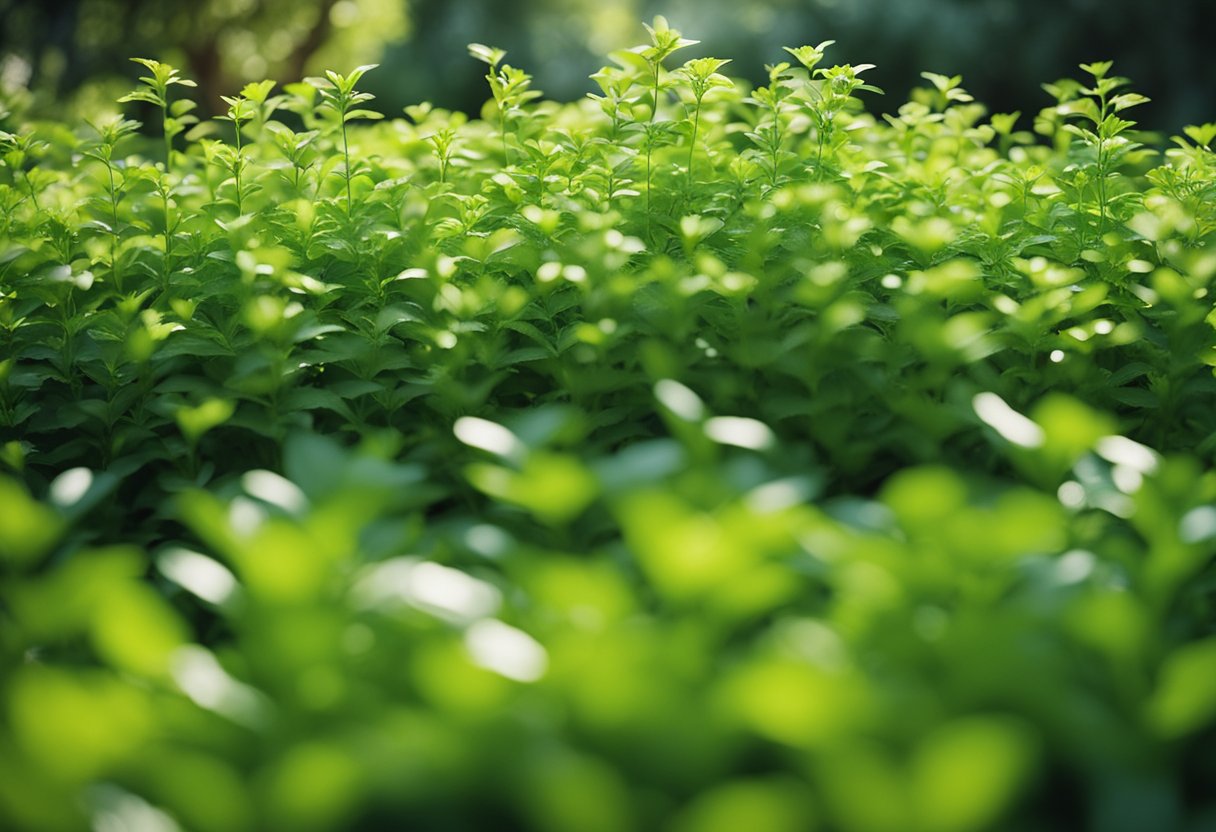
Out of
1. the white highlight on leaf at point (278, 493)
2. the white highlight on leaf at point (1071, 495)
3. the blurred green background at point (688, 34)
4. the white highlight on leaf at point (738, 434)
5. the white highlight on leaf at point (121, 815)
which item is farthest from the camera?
the blurred green background at point (688, 34)

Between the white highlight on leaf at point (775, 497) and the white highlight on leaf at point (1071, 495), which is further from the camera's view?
the white highlight on leaf at point (1071, 495)

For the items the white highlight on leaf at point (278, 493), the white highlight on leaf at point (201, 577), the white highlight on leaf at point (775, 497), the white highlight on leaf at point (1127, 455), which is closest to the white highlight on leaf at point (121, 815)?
the white highlight on leaf at point (201, 577)

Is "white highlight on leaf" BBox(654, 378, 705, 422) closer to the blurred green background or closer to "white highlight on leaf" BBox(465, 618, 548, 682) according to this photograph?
"white highlight on leaf" BBox(465, 618, 548, 682)

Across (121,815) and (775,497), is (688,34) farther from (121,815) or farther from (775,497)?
(121,815)

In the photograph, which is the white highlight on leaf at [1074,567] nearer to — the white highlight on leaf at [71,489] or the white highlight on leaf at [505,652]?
the white highlight on leaf at [505,652]

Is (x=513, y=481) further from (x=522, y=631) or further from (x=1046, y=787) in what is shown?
(x=1046, y=787)

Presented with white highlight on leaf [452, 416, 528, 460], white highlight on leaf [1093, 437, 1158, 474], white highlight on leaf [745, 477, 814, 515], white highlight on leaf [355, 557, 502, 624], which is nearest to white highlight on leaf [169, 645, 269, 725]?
white highlight on leaf [355, 557, 502, 624]

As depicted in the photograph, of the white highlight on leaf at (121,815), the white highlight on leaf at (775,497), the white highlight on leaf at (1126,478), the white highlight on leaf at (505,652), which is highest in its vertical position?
the white highlight on leaf at (1126,478)

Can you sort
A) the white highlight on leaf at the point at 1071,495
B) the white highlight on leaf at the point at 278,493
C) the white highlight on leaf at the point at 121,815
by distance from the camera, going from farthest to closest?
1. the white highlight on leaf at the point at 1071,495
2. the white highlight on leaf at the point at 278,493
3. the white highlight on leaf at the point at 121,815

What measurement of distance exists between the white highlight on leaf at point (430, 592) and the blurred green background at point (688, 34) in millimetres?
13478

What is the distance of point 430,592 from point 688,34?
57.4ft

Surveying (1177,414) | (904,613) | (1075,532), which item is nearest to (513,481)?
(904,613)

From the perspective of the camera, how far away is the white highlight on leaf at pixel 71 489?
1.38 m

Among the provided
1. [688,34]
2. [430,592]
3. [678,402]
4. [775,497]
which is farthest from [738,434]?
[688,34]
